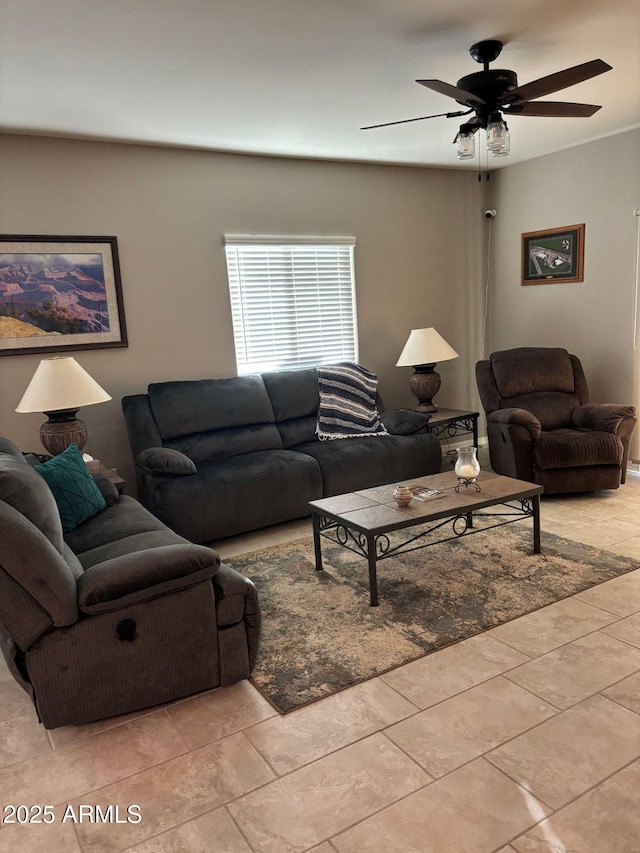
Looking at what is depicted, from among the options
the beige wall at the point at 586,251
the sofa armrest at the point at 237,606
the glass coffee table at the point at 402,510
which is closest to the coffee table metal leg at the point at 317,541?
the glass coffee table at the point at 402,510

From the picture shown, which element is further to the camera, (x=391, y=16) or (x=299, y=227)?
(x=299, y=227)

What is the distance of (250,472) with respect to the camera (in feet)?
13.1

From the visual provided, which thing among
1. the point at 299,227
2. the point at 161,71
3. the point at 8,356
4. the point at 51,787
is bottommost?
the point at 51,787

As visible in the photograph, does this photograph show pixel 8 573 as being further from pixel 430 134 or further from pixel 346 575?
pixel 430 134

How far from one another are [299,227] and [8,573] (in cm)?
380

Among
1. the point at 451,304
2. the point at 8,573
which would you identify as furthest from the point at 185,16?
the point at 451,304

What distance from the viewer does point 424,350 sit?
5.14 meters

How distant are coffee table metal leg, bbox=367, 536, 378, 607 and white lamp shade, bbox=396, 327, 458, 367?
250 cm

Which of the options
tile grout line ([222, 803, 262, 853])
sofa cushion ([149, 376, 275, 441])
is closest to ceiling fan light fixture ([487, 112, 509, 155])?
sofa cushion ([149, 376, 275, 441])

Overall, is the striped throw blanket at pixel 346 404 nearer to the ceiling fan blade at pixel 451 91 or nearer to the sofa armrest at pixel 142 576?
the ceiling fan blade at pixel 451 91

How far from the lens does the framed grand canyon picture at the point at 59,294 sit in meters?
3.95

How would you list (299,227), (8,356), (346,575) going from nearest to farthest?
1. (346,575)
2. (8,356)
3. (299,227)

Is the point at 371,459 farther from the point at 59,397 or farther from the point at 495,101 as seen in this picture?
the point at 495,101

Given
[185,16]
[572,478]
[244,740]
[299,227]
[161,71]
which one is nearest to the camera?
[244,740]
